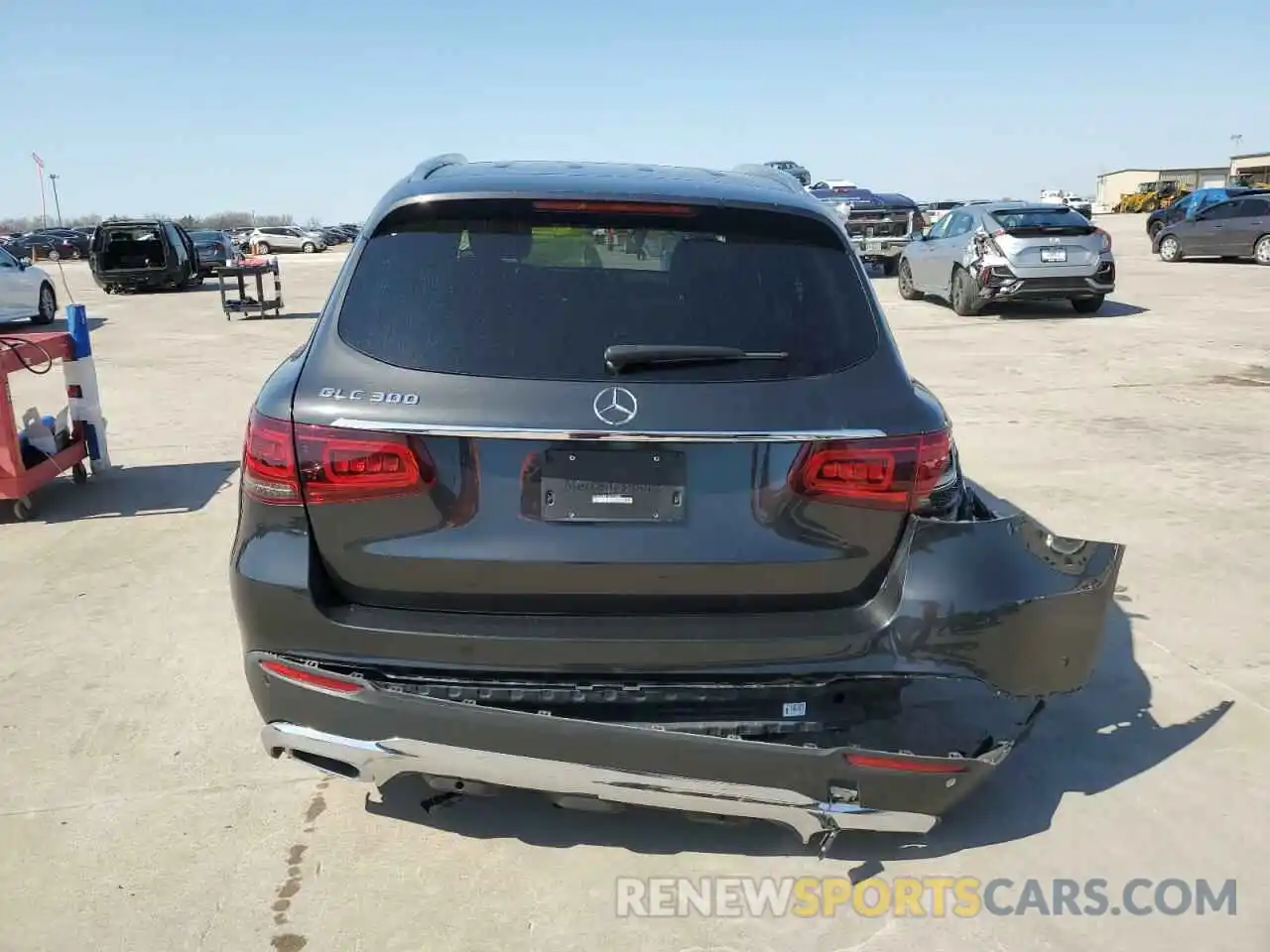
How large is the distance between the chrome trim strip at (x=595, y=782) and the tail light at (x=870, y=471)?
0.76m

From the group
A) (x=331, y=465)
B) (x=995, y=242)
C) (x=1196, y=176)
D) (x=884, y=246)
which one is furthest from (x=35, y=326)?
(x=1196, y=176)

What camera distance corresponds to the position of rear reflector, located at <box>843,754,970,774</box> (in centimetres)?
254

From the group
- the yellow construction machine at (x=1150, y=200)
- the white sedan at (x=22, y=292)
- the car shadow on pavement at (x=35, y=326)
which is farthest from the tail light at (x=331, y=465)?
the yellow construction machine at (x=1150, y=200)

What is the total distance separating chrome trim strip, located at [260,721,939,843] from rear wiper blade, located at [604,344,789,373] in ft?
3.32

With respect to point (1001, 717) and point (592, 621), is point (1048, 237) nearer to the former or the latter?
point (1001, 717)

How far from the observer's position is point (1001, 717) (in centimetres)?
321

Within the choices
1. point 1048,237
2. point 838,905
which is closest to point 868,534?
point 838,905

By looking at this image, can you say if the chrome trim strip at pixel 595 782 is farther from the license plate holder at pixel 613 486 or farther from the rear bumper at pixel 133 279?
the rear bumper at pixel 133 279

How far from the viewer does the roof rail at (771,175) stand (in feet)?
11.0

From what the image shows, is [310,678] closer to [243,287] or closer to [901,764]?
[901,764]

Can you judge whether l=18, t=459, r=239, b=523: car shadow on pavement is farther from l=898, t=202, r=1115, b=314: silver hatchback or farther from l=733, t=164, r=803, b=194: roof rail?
l=898, t=202, r=1115, b=314: silver hatchback

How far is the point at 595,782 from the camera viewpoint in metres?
2.55

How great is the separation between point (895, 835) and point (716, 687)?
0.95 m

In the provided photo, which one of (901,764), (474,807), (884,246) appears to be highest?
(884,246)
